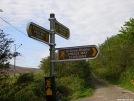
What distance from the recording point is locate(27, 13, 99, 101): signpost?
169 inches

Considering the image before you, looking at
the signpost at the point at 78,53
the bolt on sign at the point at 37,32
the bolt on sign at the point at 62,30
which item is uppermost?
the bolt on sign at the point at 62,30

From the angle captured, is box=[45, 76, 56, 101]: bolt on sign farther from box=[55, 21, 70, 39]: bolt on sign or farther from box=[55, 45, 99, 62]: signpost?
box=[55, 21, 70, 39]: bolt on sign

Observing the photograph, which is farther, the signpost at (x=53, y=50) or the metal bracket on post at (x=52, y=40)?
the metal bracket on post at (x=52, y=40)

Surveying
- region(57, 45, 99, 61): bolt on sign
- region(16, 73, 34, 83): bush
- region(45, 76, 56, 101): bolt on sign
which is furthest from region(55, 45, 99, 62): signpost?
region(16, 73, 34, 83): bush

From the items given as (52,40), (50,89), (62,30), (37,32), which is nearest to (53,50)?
(52,40)

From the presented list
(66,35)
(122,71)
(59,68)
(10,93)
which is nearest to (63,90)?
(59,68)

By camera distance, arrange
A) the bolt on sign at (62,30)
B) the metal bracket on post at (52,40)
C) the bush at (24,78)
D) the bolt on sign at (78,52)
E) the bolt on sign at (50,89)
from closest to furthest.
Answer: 1. the bolt on sign at (50,89)
2. the bolt on sign at (78,52)
3. the metal bracket on post at (52,40)
4. the bolt on sign at (62,30)
5. the bush at (24,78)

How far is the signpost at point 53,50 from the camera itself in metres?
4.30

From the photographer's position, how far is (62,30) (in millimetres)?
5223

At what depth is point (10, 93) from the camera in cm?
1130

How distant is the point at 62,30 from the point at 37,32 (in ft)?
2.80

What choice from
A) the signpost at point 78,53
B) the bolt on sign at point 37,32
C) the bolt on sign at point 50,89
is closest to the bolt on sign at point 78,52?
the signpost at point 78,53

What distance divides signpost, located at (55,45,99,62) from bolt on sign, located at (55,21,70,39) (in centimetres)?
49

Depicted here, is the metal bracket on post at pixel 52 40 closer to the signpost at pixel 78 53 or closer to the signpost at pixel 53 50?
the signpost at pixel 53 50
